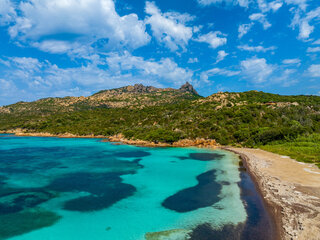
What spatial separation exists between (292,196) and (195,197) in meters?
6.63

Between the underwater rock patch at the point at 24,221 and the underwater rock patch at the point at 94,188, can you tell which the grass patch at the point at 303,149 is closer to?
the underwater rock patch at the point at 94,188

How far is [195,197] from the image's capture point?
14.9 m

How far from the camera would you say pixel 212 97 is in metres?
77.8

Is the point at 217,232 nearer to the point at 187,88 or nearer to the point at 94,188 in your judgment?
the point at 94,188

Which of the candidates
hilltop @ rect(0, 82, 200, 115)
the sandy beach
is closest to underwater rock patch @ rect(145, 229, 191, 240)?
the sandy beach

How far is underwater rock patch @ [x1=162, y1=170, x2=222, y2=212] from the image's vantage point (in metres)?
13.2

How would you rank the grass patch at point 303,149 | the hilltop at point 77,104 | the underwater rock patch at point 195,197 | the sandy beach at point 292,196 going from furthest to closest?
the hilltop at point 77,104
the grass patch at point 303,149
the underwater rock patch at point 195,197
the sandy beach at point 292,196

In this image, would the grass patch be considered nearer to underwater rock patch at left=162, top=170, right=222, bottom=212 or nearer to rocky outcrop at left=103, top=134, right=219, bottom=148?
rocky outcrop at left=103, top=134, right=219, bottom=148

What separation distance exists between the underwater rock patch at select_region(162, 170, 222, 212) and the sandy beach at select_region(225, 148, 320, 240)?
12.1 ft

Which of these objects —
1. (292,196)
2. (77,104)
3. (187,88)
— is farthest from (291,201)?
(187,88)

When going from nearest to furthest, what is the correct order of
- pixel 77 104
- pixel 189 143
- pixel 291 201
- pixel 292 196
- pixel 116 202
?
pixel 291 201
pixel 292 196
pixel 116 202
pixel 189 143
pixel 77 104

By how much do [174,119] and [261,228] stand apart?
51535 mm

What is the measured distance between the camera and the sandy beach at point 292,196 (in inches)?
356

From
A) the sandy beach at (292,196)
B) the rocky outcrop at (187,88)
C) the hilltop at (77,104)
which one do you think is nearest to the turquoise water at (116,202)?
the sandy beach at (292,196)
